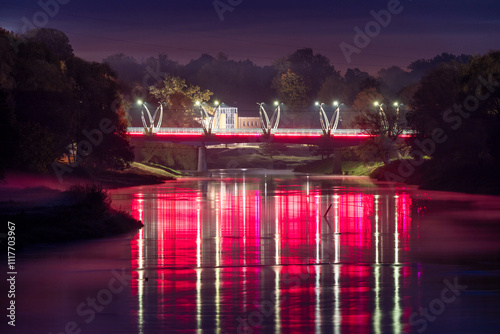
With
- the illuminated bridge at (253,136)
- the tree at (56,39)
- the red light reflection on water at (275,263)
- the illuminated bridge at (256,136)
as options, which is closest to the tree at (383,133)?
the illuminated bridge at (256,136)

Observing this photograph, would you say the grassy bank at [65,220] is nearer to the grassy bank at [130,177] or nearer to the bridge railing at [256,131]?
the grassy bank at [130,177]

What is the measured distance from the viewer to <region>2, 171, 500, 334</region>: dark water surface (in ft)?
74.0

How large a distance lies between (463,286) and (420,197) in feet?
186

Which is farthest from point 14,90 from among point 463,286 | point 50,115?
point 463,286

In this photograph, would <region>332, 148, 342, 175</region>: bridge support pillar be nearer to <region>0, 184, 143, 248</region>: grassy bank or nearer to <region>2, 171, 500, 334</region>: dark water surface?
<region>2, 171, 500, 334</region>: dark water surface

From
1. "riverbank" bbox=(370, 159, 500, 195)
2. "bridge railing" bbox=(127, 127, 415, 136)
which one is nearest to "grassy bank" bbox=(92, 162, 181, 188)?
"bridge railing" bbox=(127, 127, 415, 136)

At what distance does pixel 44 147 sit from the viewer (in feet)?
233

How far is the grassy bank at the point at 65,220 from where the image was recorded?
136 ft

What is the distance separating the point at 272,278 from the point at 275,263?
4.23 metres

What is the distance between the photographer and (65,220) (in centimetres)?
4400

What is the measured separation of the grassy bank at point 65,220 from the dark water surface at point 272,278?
5.72 ft

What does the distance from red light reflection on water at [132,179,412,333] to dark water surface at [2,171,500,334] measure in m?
0.06

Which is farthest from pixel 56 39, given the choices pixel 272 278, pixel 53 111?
pixel 272 278

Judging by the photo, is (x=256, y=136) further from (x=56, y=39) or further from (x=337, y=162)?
(x=56, y=39)
